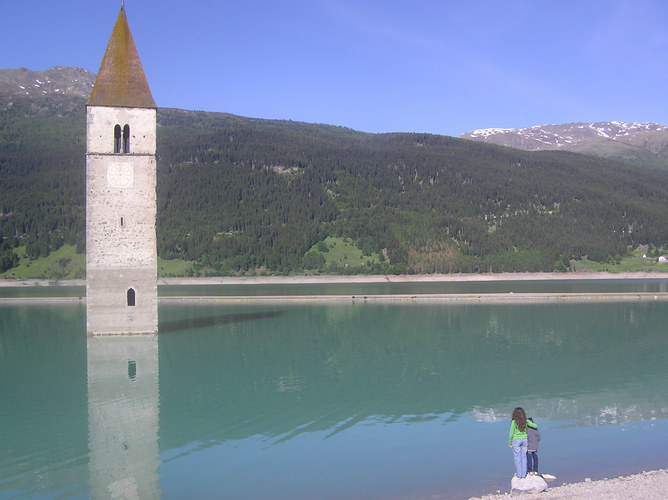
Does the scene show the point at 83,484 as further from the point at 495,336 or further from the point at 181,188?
the point at 181,188

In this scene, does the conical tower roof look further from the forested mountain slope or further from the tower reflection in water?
the forested mountain slope

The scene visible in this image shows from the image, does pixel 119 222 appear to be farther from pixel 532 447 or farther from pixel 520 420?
pixel 532 447

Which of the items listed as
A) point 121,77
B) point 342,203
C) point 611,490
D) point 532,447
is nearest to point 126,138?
point 121,77

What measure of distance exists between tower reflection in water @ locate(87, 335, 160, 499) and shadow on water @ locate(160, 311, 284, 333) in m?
8.05

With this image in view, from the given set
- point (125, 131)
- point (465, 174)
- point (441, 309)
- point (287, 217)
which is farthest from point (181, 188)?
point (125, 131)

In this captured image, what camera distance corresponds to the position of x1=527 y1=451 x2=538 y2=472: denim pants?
1466 centimetres

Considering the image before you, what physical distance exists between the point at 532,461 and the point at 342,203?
138008 millimetres

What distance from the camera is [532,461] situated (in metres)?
14.8

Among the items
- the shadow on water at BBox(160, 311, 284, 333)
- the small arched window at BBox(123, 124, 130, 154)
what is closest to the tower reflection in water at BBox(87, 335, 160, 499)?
the shadow on water at BBox(160, 311, 284, 333)

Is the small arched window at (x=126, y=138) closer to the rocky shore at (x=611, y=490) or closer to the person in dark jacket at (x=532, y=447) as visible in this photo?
the person in dark jacket at (x=532, y=447)

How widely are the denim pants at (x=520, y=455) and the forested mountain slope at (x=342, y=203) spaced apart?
105 meters

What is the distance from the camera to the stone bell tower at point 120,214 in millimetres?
34625

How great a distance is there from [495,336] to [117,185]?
21.6 meters

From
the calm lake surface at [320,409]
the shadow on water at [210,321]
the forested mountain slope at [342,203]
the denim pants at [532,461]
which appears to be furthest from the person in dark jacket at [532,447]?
the forested mountain slope at [342,203]
